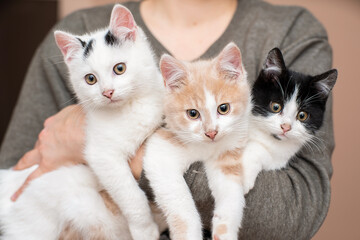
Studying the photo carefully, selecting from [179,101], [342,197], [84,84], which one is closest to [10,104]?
[84,84]

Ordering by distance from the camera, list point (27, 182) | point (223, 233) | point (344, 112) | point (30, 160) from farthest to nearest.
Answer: point (344, 112)
point (30, 160)
point (27, 182)
point (223, 233)

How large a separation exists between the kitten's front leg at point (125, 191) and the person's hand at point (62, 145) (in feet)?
0.50

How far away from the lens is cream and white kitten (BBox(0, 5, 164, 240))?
1102 millimetres

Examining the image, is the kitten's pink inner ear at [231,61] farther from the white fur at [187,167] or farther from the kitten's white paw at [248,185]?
the kitten's white paw at [248,185]

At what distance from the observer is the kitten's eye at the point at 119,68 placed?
1138 mm

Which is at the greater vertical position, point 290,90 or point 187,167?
point 290,90

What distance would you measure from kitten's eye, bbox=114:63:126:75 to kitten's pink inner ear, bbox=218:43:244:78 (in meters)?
0.30

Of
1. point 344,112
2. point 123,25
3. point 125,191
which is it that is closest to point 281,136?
point 125,191

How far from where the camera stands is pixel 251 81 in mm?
1434

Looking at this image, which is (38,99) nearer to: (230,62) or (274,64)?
(230,62)

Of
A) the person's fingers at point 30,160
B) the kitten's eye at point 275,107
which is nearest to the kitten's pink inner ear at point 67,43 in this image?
the person's fingers at point 30,160

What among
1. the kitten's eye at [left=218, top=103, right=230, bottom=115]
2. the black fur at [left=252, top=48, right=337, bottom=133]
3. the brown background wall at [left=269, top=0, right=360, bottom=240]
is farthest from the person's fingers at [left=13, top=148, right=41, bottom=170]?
the brown background wall at [left=269, top=0, right=360, bottom=240]

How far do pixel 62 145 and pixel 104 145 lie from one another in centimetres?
25

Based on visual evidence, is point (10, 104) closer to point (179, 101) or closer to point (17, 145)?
point (17, 145)
